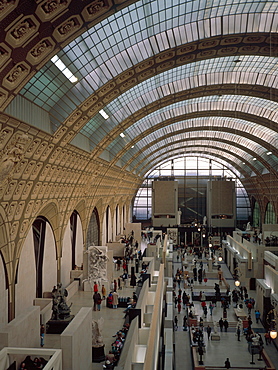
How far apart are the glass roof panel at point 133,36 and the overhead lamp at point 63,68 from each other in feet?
0.54

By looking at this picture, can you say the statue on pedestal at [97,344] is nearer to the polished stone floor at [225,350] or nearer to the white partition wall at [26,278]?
the white partition wall at [26,278]

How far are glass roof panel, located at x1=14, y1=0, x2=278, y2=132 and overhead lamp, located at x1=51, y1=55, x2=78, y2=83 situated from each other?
16 cm

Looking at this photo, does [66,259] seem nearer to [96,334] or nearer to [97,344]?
[96,334]

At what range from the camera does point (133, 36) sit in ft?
69.8

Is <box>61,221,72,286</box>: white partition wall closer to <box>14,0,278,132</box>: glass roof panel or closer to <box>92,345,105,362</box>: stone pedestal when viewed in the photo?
<box>14,0,278,132</box>: glass roof panel

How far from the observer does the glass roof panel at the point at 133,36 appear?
19.2m

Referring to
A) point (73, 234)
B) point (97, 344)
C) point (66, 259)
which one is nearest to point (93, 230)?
point (73, 234)

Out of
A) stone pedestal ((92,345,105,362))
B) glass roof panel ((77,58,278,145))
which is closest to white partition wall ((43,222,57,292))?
glass roof panel ((77,58,278,145))

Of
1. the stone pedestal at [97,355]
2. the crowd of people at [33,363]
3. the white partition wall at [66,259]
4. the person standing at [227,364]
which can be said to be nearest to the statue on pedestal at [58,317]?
the stone pedestal at [97,355]

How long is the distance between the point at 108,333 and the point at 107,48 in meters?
14.5

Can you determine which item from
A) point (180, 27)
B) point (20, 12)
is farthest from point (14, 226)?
point (180, 27)

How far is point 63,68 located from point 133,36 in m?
4.32

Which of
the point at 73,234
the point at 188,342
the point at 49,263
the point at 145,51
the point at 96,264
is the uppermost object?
the point at 145,51

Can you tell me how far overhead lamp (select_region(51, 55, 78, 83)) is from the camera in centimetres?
1858
